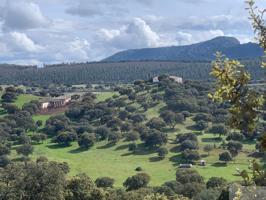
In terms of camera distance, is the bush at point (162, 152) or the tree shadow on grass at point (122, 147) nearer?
the bush at point (162, 152)

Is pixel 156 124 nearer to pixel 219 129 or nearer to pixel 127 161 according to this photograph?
pixel 219 129

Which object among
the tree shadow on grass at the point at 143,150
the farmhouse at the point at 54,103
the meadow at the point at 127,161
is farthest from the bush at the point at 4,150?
the farmhouse at the point at 54,103

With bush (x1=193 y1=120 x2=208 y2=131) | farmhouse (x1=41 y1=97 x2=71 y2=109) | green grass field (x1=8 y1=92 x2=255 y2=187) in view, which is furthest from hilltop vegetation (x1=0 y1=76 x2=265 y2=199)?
farmhouse (x1=41 y1=97 x2=71 y2=109)

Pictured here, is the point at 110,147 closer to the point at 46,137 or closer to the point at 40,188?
the point at 46,137

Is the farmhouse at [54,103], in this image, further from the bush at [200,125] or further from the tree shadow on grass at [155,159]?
the tree shadow on grass at [155,159]

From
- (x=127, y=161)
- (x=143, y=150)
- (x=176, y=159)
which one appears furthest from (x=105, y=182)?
(x=143, y=150)

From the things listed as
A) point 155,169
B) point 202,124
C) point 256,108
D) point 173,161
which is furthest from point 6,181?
point 202,124

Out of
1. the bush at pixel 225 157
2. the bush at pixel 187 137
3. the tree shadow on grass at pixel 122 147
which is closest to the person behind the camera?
the bush at pixel 225 157

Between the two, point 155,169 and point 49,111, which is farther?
point 49,111

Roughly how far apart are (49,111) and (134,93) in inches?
994

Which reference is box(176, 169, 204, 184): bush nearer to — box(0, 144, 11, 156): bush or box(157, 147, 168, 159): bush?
box(157, 147, 168, 159): bush

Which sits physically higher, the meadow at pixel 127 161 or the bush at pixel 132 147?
the bush at pixel 132 147

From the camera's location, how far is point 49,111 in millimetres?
150875

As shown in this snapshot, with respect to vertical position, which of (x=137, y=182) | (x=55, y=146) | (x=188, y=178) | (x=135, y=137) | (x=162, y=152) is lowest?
(x=55, y=146)
